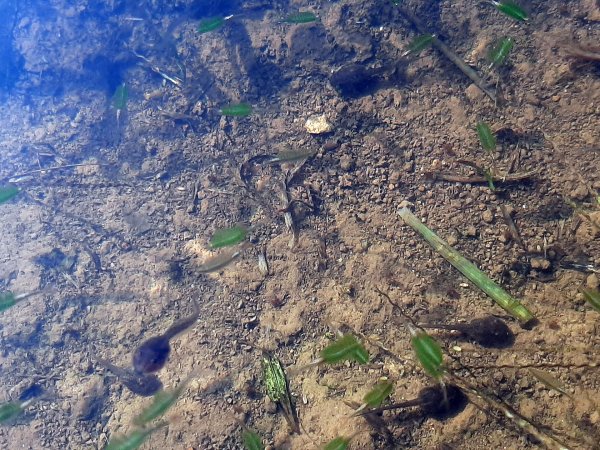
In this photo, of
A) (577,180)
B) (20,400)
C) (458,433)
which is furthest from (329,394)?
(20,400)

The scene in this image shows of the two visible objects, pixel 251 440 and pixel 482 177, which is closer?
pixel 251 440

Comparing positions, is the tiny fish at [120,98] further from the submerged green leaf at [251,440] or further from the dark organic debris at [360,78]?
the submerged green leaf at [251,440]

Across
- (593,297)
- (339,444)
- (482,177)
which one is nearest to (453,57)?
(482,177)

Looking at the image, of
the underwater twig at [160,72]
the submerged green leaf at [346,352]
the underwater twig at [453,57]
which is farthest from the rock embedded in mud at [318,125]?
the submerged green leaf at [346,352]

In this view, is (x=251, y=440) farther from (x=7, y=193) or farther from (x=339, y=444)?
(x=7, y=193)

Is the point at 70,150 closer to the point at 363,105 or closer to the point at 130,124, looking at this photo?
the point at 130,124

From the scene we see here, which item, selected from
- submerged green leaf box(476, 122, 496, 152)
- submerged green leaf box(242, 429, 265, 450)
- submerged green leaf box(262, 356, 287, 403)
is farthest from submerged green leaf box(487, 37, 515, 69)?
submerged green leaf box(242, 429, 265, 450)
